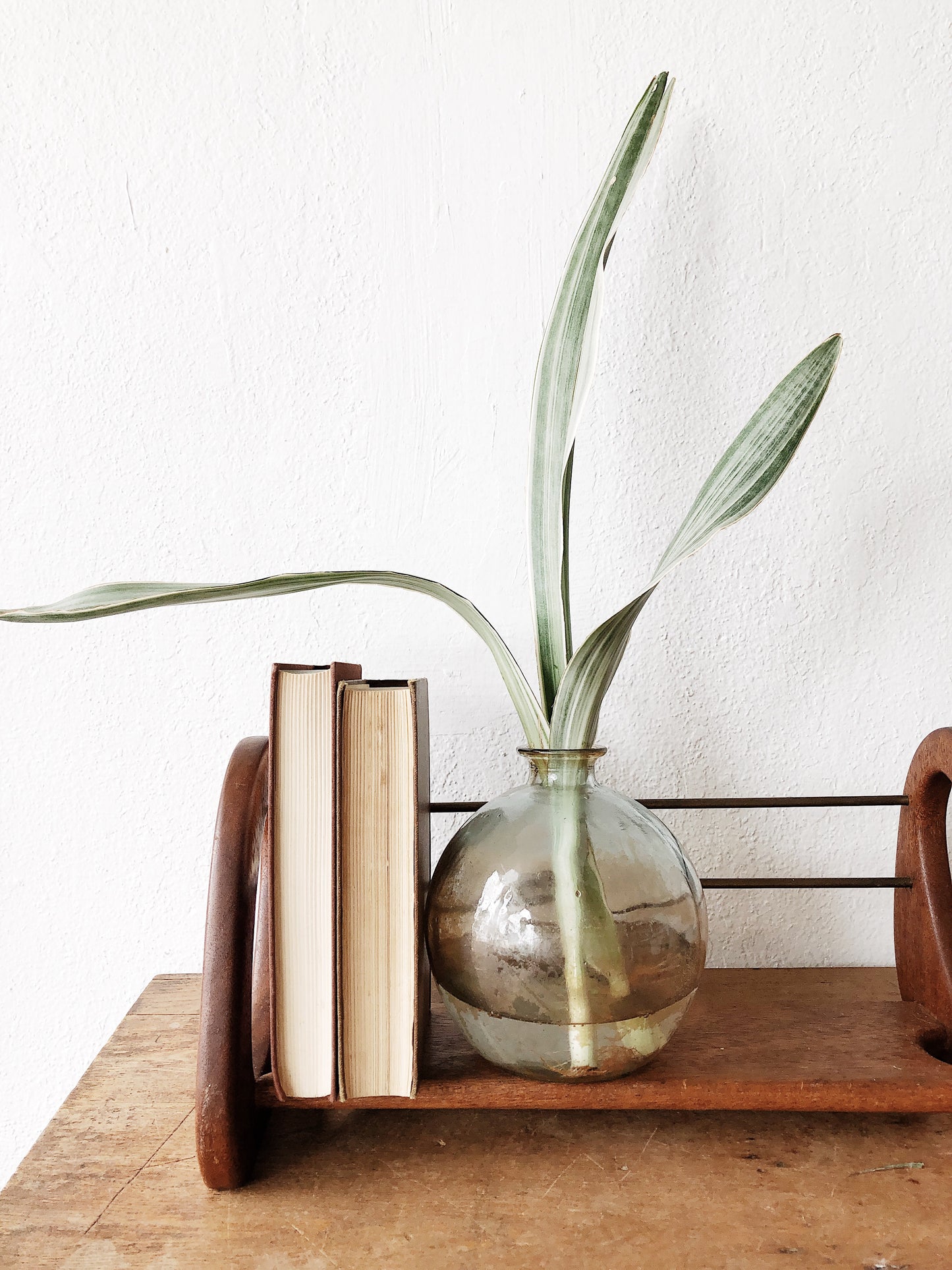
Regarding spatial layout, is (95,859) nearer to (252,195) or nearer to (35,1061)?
(35,1061)

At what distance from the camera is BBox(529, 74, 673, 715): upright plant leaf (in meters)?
0.49

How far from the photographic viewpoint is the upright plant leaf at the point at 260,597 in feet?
1.33

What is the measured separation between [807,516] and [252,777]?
1.48ft

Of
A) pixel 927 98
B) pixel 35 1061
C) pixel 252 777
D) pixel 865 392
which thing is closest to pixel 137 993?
pixel 35 1061

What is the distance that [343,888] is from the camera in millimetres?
432

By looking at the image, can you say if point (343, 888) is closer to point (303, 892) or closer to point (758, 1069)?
point (303, 892)

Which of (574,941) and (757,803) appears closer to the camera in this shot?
(574,941)

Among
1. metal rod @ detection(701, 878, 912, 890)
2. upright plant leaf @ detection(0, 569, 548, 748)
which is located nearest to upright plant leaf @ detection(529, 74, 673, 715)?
upright plant leaf @ detection(0, 569, 548, 748)

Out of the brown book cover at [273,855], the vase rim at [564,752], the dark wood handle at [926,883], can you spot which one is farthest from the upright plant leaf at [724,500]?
the dark wood handle at [926,883]

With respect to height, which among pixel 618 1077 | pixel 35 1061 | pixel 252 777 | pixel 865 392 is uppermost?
pixel 865 392

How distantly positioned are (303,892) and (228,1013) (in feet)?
0.22

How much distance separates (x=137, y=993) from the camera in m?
0.68

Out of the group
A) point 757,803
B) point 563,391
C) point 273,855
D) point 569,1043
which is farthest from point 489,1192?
point 563,391

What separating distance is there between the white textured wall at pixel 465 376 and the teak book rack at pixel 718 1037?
0.29ft
